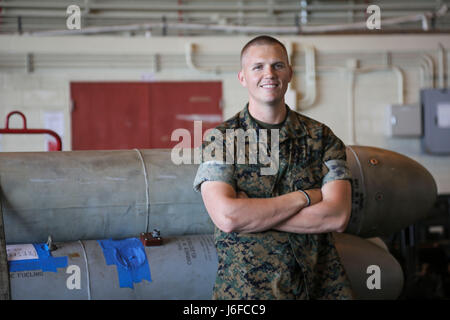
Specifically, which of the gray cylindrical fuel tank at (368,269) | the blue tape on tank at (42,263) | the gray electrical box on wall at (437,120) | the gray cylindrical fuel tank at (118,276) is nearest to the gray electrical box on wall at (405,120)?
the gray electrical box on wall at (437,120)

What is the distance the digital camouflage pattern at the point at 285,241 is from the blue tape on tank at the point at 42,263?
84 centimetres

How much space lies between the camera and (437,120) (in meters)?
5.46

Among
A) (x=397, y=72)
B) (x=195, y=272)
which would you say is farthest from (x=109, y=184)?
(x=397, y=72)

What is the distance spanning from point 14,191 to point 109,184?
438 mm

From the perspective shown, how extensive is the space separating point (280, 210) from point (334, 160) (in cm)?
31

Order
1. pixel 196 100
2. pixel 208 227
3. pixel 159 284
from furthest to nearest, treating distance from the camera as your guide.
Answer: pixel 196 100, pixel 208 227, pixel 159 284

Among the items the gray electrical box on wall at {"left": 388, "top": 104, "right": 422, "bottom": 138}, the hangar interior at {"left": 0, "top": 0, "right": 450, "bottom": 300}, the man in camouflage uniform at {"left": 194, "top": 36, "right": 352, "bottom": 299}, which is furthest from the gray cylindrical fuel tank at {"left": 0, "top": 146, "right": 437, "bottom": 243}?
the gray electrical box on wall at {"left": 388, "top": 104, "right": 422, "bottom": 138}

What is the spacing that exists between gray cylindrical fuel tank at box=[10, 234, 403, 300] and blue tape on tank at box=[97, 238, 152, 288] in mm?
18

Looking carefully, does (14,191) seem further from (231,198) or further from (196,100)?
(196,100)

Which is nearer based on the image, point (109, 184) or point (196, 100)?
point (109, 184)

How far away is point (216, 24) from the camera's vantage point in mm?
5355

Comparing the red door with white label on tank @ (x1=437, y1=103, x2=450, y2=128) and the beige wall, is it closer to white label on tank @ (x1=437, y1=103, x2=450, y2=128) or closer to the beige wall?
the beige wall

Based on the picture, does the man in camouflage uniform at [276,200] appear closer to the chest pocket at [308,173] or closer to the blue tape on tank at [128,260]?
the chest pocket at [308,173]
